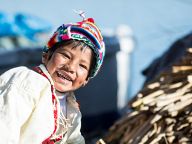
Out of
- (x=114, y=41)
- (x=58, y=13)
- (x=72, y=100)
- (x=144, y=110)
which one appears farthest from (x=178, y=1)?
(x=72, y=100)

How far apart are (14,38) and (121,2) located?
254 centimetres

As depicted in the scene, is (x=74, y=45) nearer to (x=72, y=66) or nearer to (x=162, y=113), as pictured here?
(x=72, y=66)

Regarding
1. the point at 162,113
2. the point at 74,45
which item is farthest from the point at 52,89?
the point at 162,113

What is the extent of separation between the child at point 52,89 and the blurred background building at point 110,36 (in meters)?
2.05

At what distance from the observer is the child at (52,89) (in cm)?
197

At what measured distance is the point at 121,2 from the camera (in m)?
7.95

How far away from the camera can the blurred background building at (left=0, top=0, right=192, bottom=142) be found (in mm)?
4828

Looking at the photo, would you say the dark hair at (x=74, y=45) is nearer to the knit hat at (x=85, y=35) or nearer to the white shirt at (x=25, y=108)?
the knit hat at (x=85, y=35)

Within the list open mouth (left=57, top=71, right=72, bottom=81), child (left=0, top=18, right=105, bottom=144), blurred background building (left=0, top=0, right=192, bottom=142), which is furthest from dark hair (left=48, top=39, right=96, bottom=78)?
blurred background building (left=0, top=0, right=192, bottom=142)

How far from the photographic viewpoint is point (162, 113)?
9.20ft

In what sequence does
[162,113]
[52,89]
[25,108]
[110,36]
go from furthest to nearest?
[110,36] → [162,113] → [52,89] → [25,108]

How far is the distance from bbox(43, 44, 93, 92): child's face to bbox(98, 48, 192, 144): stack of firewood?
69 cm

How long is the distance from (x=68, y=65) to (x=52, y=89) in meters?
0.11

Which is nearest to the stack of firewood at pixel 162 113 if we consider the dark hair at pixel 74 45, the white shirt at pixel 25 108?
the dark hair at pixel 74 45
